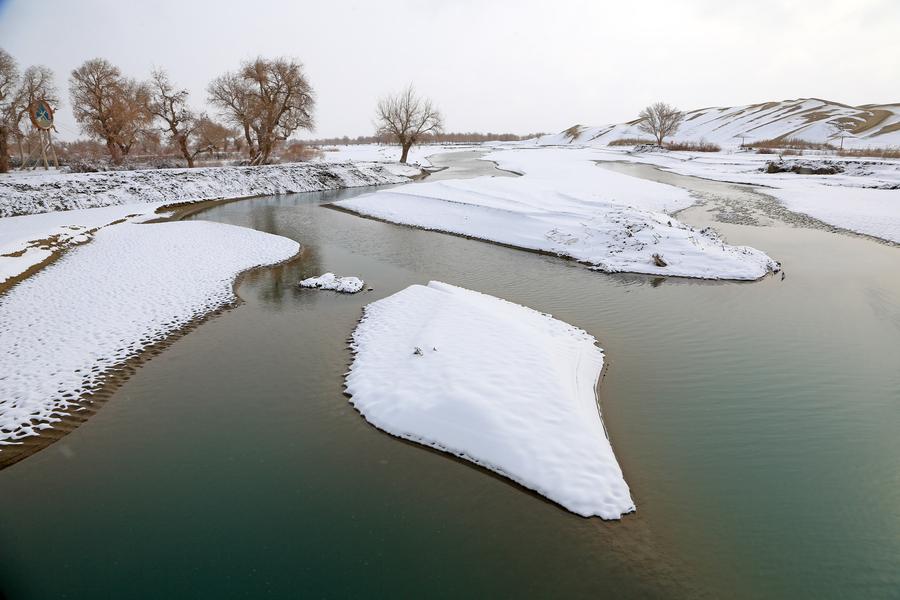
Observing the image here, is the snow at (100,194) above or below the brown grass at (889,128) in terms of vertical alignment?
below

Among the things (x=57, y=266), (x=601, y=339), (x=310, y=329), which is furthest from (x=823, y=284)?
(x=57, y=266)

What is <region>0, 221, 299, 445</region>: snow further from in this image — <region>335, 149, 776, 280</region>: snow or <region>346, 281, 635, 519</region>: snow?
<region>335, 149, 776, 280</region>: snow

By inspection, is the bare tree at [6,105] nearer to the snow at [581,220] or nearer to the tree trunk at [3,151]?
the tree trunk at [3,151]

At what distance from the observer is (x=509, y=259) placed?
18.3m

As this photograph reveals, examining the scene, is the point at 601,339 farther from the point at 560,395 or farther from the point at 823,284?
the point at 823,284

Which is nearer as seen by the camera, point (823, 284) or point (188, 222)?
point (823, 284)

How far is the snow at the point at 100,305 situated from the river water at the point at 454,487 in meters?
1.01

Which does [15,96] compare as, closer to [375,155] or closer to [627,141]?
[375,155]

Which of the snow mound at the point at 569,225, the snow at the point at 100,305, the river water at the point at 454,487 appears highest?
the snow mound at the point at 569,225

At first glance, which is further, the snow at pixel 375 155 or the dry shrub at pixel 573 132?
the dry shrub at pixel 573 132

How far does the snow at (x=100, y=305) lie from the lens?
8.30 m

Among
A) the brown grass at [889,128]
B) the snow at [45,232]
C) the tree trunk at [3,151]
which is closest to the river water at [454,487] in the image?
the snow at [45,232]

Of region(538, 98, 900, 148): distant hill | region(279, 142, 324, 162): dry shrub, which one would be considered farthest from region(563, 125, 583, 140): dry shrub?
region(279, 142, 324, 162): dry shrub

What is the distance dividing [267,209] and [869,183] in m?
44.0
